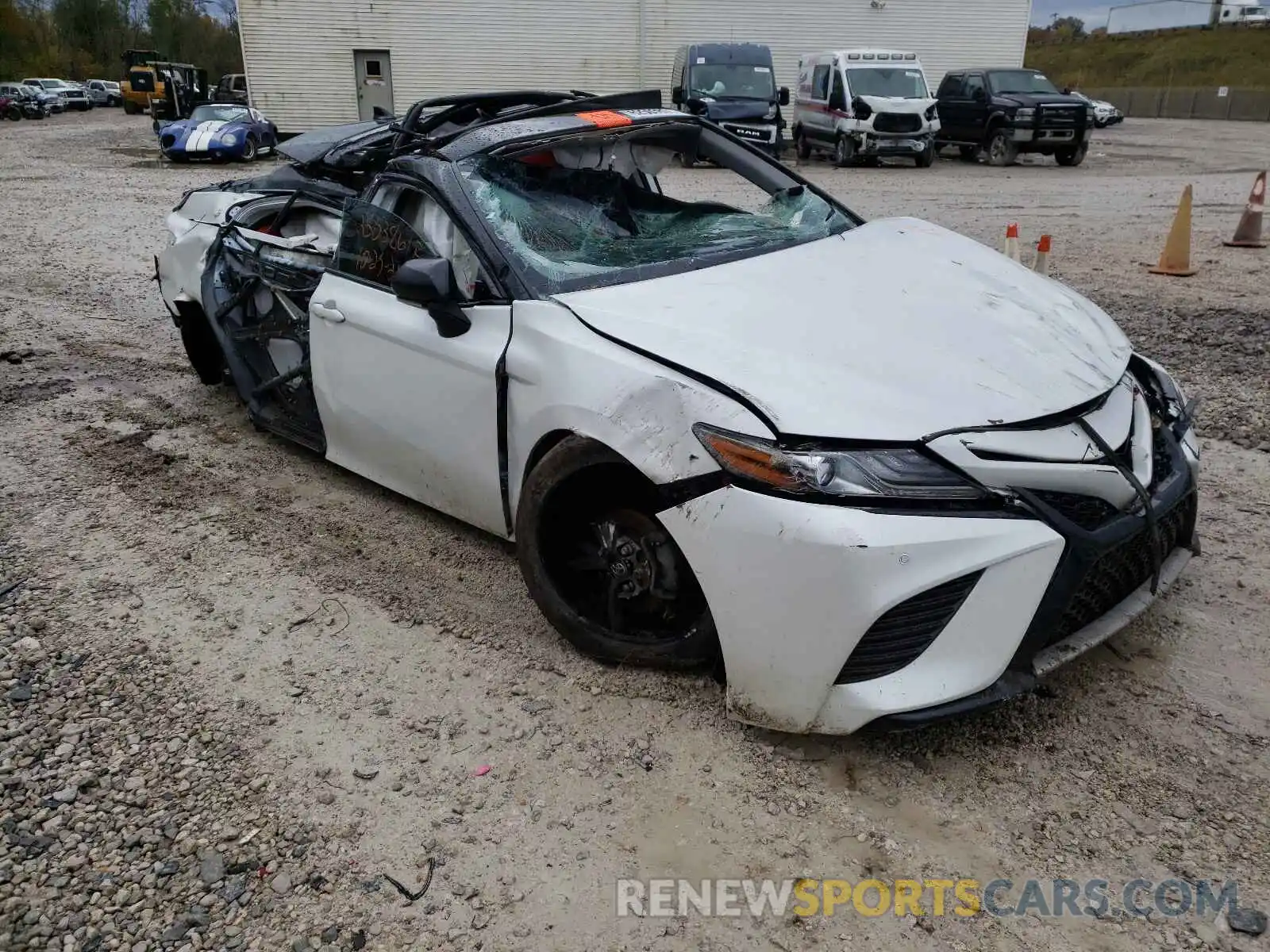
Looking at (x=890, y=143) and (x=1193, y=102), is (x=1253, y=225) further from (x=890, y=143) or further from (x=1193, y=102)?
(x=1193, y=102)

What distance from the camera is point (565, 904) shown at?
215cm

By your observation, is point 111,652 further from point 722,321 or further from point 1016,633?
point 1016,633

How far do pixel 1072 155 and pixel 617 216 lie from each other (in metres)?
18.7

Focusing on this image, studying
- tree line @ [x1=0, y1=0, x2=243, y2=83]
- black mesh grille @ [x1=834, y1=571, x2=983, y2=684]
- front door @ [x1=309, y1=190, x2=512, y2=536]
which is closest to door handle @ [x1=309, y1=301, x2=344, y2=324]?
front door @ [x1=309, y1=190, x2=512, y2=536]

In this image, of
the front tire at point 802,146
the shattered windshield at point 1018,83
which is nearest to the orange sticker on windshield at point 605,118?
the front tire at point 802,146

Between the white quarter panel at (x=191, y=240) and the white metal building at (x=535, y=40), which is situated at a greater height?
the white metal building at (x=535, y=40)

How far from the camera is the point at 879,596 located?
2.24 meters

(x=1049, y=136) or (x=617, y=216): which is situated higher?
(x=617, y=216)

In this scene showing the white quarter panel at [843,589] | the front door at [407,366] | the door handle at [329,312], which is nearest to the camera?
the white quarter panel at [843,589]

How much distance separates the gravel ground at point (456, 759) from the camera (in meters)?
2.14

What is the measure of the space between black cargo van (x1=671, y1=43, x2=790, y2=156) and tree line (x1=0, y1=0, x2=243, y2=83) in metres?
53.0

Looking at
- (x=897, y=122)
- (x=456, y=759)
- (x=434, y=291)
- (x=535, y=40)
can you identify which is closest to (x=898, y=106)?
(x=897, y=122)

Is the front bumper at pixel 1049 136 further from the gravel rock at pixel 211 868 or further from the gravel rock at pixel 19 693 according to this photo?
the gravel rock at pixel 211 868

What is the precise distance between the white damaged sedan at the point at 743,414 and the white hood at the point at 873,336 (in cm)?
1
